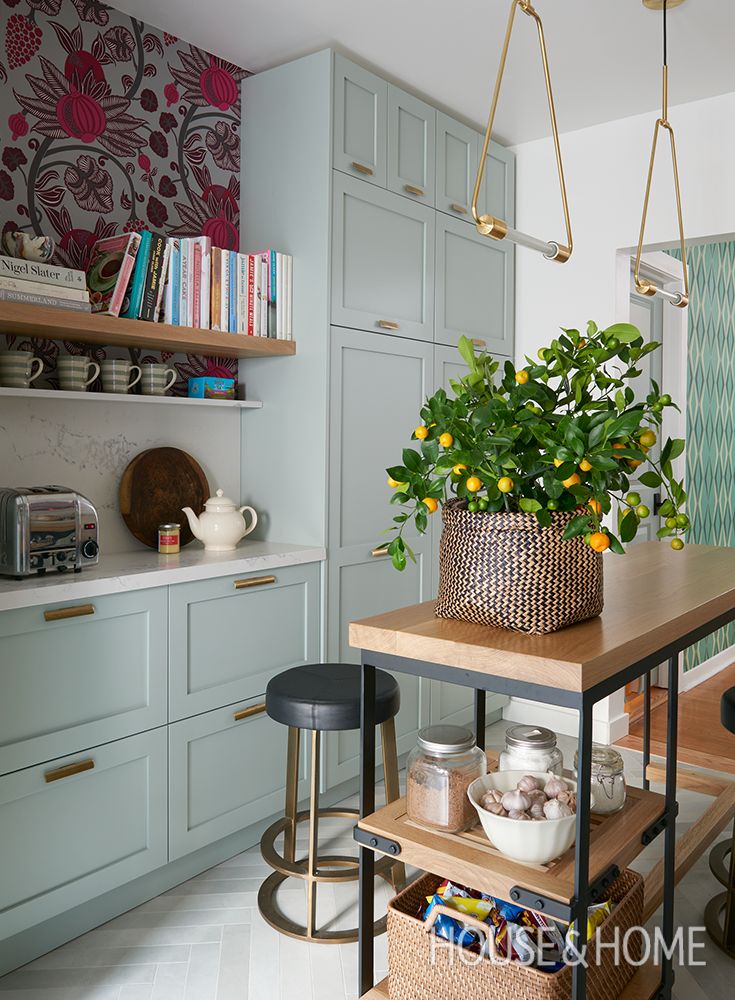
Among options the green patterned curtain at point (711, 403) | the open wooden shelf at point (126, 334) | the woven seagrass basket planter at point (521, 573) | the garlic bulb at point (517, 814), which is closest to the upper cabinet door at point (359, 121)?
the open wooden shelf at point (126, 334)

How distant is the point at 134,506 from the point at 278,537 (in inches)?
20.9

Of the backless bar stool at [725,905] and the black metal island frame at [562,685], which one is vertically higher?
the black metal island frame at [562,685]

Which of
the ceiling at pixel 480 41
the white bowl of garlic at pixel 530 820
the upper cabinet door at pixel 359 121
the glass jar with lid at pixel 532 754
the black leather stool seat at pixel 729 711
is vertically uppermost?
the ceiling at pixel 480 41

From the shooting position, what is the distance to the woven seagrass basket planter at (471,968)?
133cm

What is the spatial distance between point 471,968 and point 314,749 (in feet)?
2.90

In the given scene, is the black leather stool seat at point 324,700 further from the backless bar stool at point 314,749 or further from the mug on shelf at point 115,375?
the mug on shelf at point 115,375

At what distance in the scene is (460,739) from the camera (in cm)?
140

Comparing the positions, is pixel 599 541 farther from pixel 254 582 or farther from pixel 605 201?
pixel 605 201

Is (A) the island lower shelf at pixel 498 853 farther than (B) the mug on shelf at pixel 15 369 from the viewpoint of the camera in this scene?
No

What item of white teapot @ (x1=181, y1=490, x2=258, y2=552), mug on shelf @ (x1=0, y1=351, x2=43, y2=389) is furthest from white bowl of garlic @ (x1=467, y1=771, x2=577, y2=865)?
mug on shelf @ (x1=0, y1=351, x2=43, y2=389)

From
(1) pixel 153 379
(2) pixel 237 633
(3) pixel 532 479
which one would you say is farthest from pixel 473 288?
(3) pixel 532 479

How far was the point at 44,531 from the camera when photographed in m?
2.21

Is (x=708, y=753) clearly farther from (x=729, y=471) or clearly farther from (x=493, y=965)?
(x=493, y=965)

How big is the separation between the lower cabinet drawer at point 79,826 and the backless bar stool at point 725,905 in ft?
4.91
